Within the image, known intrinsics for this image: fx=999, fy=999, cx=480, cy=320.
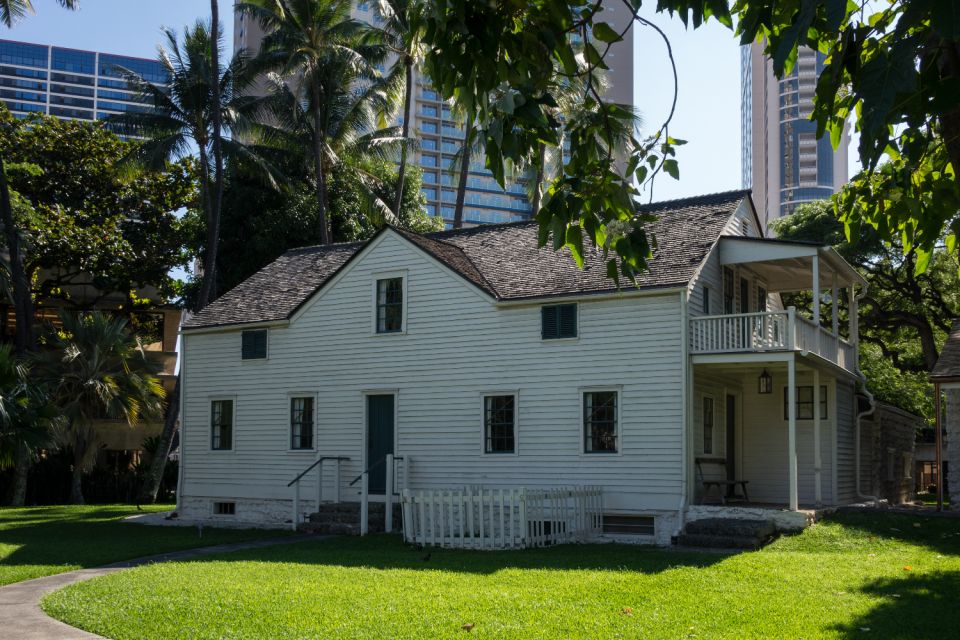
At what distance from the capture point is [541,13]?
19.1 ft

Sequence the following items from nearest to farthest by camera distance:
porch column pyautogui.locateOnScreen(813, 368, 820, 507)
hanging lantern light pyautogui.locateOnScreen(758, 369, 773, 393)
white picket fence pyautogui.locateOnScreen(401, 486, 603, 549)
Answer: white picket fence pyautogui.locateOnScreen(401, 486, 603, 549), porch column pyautogui.locateOnScreen(813, 368, 820, 507), hanging lantern light pyautogui.locateOnScreen(758, 369, 773, 393)

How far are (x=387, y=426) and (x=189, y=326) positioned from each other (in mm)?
6717

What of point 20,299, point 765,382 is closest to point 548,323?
point 765,382

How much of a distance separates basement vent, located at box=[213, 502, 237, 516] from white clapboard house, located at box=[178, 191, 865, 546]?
48 mm

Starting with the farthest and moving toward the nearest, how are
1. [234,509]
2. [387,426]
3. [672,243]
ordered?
[234,509] < [387,426] < [672,243]

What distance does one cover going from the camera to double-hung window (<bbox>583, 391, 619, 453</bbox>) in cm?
1909

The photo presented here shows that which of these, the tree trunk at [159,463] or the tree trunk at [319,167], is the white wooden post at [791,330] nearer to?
the tree trunk at [319,167]

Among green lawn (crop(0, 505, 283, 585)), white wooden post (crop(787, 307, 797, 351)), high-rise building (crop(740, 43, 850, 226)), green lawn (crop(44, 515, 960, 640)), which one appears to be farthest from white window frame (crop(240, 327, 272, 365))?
high-rise building (crop(740, 43, 850, 226))

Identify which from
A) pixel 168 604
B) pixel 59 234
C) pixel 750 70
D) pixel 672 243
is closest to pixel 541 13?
pixel 168 604

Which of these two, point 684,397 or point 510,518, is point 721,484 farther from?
point 510,518

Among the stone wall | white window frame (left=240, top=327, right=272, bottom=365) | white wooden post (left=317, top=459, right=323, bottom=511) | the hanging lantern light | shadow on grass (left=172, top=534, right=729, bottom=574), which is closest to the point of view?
shadow on grass (left=172, top=534, right=729, bottom=574)

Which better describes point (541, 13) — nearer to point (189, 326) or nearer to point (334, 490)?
point (334, 490)

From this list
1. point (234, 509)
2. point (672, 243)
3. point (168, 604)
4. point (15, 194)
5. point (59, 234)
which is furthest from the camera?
point (59, 234)

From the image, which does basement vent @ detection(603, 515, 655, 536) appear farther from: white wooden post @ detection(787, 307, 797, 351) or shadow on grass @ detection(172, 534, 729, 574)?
white wooden post @ detection(787, 307, 797, 351)
